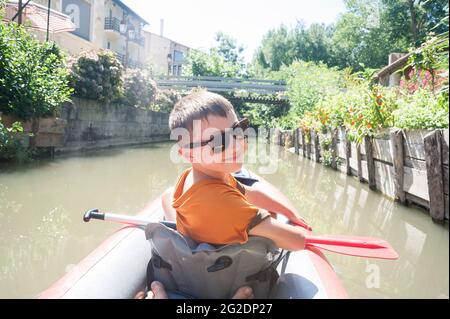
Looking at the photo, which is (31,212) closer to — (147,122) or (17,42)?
(17,42)

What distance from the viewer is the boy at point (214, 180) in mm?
1059

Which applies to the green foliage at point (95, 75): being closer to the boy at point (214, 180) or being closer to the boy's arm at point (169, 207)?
the boy's arm at point (169, 207)

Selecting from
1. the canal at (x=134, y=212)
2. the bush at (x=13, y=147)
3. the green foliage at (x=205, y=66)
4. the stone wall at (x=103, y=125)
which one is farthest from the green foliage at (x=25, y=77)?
the green foliage at (x=205, y=66)

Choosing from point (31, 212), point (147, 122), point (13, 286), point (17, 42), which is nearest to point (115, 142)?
point (147, 122)

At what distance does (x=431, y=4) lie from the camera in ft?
8.00

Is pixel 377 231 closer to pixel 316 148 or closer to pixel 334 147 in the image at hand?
pixel 334 147

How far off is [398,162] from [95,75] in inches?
295

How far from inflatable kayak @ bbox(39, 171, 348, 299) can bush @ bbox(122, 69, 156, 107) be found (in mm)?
10733

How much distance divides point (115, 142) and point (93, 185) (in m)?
6.78

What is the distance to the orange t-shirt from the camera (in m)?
1.05

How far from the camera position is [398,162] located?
3482 millimetres

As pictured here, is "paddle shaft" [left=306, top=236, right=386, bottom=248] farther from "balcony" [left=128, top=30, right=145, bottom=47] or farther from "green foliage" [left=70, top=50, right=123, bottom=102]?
"balcony" [left=128, top=30, right=145, bottom=47]

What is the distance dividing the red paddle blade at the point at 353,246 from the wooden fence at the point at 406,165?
33 centimetres

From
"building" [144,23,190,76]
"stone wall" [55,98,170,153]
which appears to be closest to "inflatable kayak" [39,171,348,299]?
"stone wall" [55,98,170,153]
